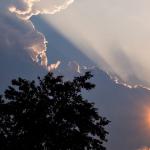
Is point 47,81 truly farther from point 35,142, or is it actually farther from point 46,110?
point 35,142

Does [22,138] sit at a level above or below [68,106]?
below

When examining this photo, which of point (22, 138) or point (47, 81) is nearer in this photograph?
point (22, 138)

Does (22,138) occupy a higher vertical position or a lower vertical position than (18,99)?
lower

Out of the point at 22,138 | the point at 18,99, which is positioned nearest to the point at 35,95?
the point at 18,99

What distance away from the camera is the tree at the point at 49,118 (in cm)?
3494

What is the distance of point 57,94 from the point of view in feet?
120

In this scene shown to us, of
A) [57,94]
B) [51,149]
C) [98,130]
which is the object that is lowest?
[51,149]

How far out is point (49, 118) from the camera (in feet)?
116

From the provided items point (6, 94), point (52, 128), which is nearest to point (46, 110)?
point (52, 128)

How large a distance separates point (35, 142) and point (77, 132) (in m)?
3.44

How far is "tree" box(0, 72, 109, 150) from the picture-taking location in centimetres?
3494

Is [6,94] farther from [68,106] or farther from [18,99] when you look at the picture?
[68,106]

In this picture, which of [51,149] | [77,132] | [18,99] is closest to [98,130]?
[77,132]

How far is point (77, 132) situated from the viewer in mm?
35688
